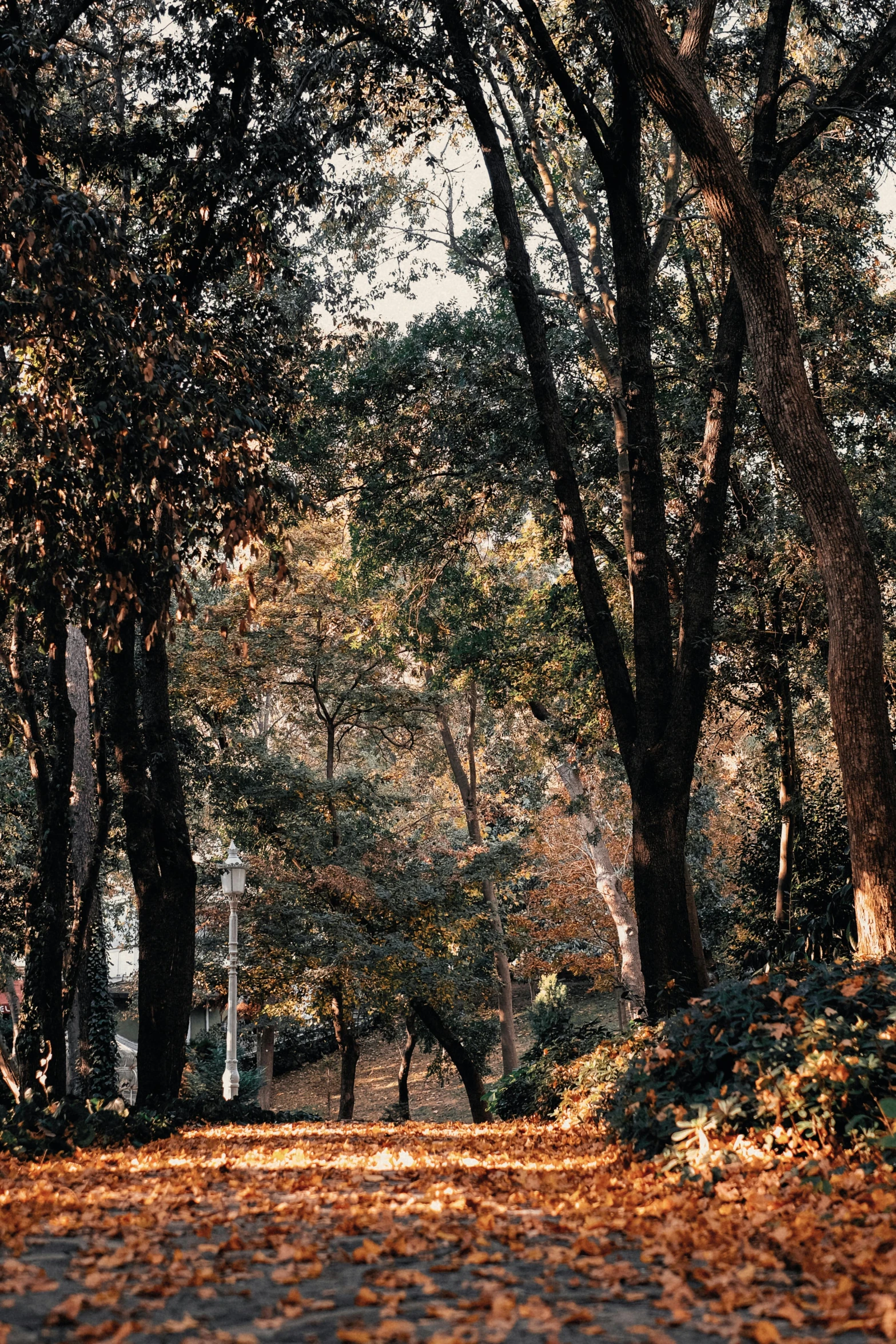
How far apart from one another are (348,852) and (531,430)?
315 inches

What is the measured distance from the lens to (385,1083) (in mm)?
28516

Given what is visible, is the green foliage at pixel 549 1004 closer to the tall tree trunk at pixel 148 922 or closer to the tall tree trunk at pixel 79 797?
the tall tree trunk at pixel 79 797

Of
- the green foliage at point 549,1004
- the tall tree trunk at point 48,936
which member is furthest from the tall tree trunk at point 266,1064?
the tall tree trunk at point 48,936

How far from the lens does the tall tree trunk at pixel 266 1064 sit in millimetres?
23189

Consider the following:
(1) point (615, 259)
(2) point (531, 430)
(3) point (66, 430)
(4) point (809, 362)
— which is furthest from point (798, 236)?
(3) point (66, 430)

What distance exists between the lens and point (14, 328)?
6.70m

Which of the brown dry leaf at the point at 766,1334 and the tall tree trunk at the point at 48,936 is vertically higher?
the tall tree trunk at the point at 48,936

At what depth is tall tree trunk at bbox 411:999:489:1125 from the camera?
1791 centimetres

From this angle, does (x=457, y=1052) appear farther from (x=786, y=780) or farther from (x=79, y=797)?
(x=786, y=780)

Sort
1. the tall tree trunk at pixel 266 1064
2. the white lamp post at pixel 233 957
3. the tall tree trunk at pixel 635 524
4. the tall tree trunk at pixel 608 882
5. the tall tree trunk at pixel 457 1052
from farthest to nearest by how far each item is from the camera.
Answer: the tall tree trunk at pixel 266 1064 → the tall tree trunk at pixel 457 1052 → the tall tree trunk at pixel 608 882 → the white lamp post at pixel 233 957 → the tall tree trunk at pixel 635 524

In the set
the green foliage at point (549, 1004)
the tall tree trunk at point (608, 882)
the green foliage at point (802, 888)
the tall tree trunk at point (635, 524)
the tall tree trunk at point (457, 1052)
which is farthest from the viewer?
the green foliage at point (549, 1004)

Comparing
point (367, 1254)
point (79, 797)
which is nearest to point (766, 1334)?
point (367, 1254)

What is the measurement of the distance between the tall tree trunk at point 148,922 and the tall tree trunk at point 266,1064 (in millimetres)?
13196

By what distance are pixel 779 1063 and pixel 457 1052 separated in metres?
14.4
